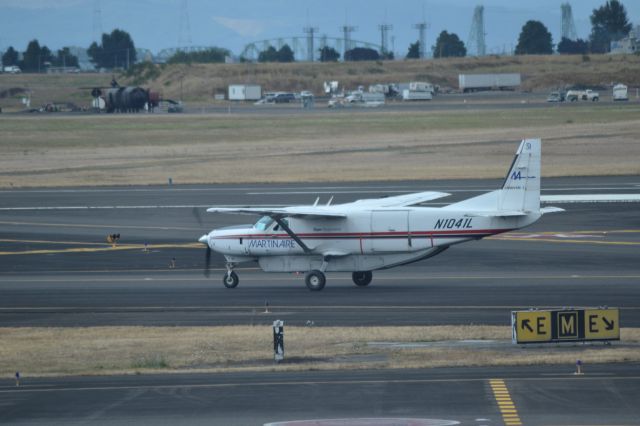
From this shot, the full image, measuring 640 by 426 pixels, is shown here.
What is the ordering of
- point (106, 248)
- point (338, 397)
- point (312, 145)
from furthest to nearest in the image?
point (312, 145) → point (106, 248) → point (338, 397)

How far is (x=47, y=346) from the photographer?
89.0 feet

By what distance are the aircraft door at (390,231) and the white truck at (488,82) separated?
146 metres

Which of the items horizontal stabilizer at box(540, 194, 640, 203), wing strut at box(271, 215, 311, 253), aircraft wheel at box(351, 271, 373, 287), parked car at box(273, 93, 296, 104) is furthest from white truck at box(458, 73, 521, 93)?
wing strut at box(271, 215, 311, 253)

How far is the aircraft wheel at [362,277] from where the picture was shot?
3575 centimetres

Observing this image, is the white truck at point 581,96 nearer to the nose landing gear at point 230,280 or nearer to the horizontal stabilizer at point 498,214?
the horizontal stabilizer at point 498,214

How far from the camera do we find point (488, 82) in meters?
177

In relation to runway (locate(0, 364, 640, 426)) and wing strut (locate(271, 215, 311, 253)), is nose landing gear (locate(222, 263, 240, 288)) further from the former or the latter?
runway (locate(0, 364, 640, 426))

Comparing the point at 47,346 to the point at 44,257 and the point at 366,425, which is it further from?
the point at 44,257

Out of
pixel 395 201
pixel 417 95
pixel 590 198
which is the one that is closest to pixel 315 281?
pixel 395 201

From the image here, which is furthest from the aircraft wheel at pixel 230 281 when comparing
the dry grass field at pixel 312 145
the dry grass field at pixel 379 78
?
the dry grass field at pixel 379 78

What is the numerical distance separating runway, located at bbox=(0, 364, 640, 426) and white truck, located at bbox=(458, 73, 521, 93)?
156784 millimetres

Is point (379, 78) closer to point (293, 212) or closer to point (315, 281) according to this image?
point (293, 212)

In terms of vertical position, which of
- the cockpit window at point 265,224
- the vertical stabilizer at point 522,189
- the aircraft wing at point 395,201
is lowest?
the cockpit window at point 265,224

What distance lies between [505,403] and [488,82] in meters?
161
